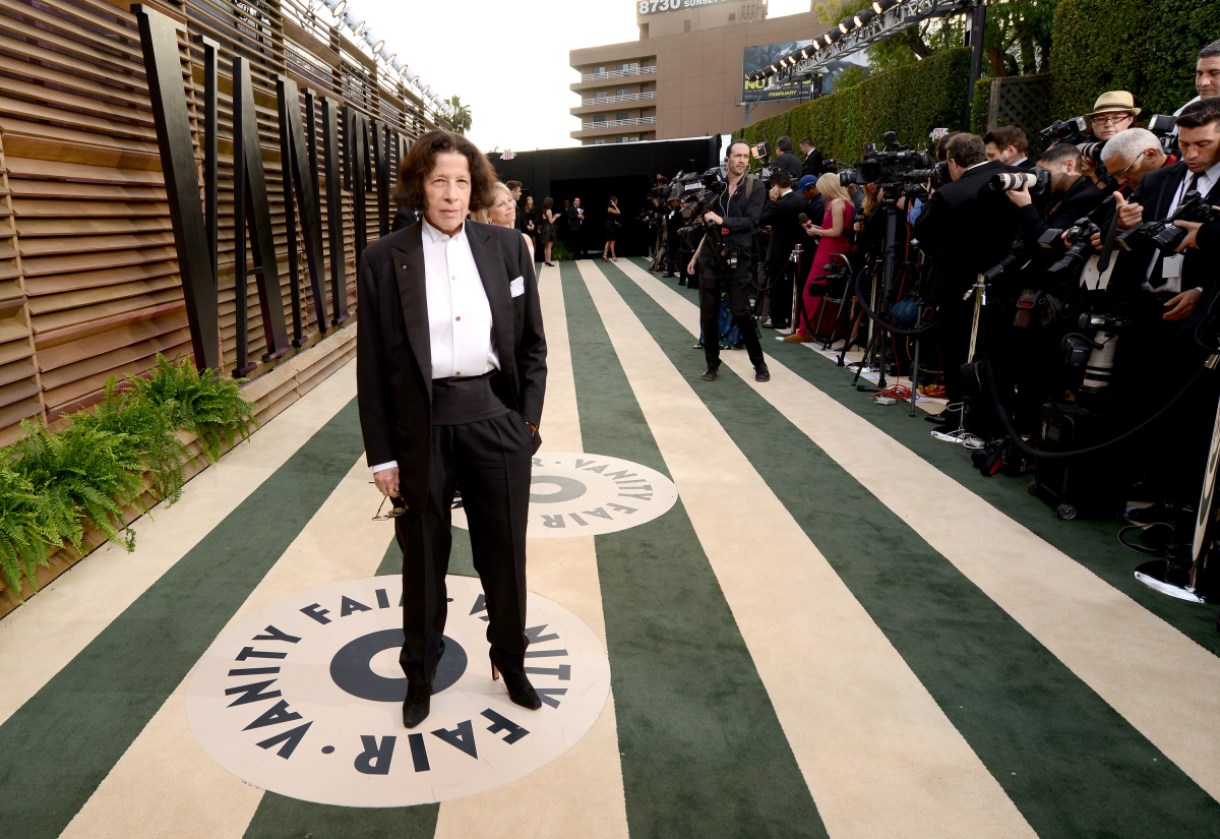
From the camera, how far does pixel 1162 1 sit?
7.27 m

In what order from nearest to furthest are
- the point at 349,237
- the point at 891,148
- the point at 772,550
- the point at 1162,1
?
the point at 772,550, the point at 891,148, the point at 1162,1, the point at 349,237

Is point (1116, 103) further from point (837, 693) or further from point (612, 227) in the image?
point (612, 227)

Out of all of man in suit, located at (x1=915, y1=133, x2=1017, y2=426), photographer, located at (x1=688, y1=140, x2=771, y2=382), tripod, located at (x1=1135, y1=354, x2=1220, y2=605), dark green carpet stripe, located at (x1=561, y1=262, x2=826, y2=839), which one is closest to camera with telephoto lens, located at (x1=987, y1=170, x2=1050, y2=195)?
man in suit, located at (x1=915, y1=133, x2=1017, y2=426)

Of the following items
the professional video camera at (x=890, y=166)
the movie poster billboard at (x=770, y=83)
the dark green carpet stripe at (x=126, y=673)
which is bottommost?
the dark green carpet stripe at (x=126, y=673)

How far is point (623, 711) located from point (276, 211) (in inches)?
273

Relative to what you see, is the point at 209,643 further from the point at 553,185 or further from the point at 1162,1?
the point at 553,185

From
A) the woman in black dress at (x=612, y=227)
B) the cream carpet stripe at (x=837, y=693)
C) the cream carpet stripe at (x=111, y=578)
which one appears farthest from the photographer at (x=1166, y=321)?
the woman in black dress at (x=612, y=227)

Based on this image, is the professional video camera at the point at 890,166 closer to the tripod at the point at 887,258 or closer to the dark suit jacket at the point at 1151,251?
the tripod at the point at 887,258

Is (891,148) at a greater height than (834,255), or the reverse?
(891,148)

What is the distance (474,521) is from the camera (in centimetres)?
246

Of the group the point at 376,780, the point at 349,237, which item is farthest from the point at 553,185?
the point at 376,780

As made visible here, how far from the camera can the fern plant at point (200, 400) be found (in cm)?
487

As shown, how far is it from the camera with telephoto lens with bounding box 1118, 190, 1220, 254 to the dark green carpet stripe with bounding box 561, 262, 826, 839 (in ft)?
7.84

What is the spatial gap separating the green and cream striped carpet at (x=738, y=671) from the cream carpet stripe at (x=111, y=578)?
0.05 feet
